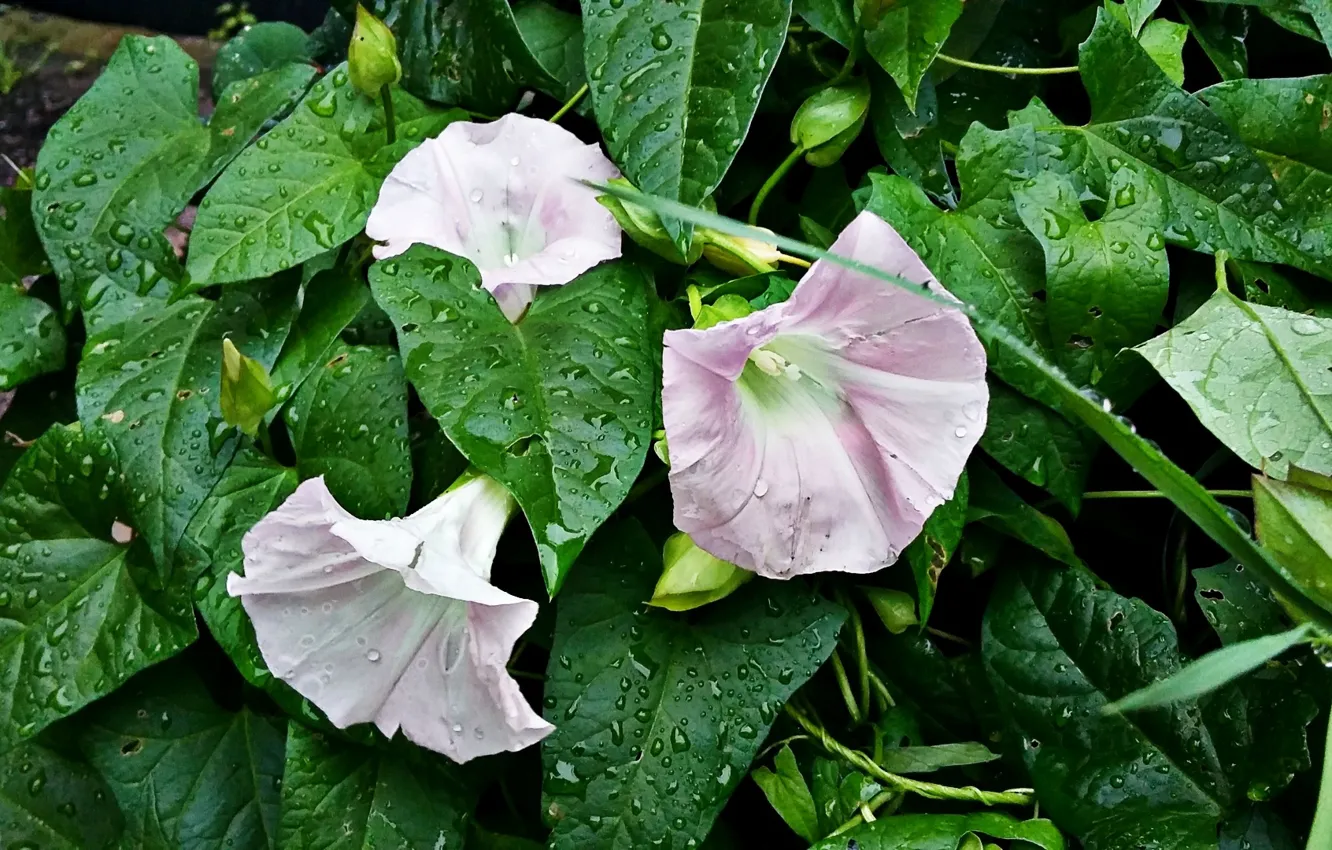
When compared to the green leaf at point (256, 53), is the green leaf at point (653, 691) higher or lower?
lower

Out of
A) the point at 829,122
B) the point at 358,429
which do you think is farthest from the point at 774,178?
the point at 358,429

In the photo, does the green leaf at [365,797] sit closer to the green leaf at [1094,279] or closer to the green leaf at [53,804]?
the green leaf at [53,804]

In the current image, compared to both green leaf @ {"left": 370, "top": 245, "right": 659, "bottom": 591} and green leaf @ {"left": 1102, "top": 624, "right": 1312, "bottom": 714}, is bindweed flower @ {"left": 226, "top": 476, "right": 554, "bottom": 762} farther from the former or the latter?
green leaf @ {"left": 1102, "top": 624, "right": 1312, "bottom": 714}

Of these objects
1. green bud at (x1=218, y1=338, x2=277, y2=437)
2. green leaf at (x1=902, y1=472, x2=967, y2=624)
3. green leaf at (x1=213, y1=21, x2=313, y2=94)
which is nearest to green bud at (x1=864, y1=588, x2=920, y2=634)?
green leaf at (x1=902, y1=472, x2=967, y2=624)

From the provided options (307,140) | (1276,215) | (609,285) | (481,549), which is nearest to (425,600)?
(481,549)

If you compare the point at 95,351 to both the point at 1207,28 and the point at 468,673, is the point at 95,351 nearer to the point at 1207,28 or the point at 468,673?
the point at 468,673

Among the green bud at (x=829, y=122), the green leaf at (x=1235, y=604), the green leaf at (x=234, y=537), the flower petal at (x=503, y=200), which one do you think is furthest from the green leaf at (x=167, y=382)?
the green leaf at (x=1235, y=604)

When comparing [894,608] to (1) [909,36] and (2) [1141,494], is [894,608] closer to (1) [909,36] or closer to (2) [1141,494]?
(2) [1141,494]
